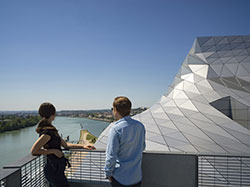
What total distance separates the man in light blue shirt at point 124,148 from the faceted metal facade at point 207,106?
7437 millimetres

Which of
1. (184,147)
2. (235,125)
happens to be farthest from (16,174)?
(235,125)

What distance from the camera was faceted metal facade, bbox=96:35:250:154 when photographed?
10.1 m

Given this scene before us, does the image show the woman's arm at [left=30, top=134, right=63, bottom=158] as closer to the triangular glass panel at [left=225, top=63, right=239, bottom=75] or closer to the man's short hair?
the man's short hair

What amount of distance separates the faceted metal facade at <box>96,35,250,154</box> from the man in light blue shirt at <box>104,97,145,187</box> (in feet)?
24.4

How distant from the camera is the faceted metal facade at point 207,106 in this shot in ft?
33.2

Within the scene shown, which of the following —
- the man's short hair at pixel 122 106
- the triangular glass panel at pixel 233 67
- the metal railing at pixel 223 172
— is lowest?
the metal railing at pixel 223 172

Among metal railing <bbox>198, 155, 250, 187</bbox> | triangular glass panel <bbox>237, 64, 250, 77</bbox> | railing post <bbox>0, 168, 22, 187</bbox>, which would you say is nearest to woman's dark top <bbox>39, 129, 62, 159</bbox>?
railing post <bbox>0, 168, 22, 187</bbox>

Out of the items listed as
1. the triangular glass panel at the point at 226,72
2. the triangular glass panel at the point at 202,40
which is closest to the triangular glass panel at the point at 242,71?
the triangular glass panel at the point at 226,72

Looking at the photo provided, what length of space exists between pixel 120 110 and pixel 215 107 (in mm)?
13644

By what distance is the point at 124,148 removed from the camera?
2.39m

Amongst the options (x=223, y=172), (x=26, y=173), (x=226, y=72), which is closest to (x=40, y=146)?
(x=26, y=173)

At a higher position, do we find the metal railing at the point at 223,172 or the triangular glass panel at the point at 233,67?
the triangular glass panel at the point at 233,67

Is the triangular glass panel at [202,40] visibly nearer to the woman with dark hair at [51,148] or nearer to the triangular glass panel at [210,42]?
the triangular glass panel at [210,42]

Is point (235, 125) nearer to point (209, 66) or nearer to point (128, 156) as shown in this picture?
point (209, 66)
